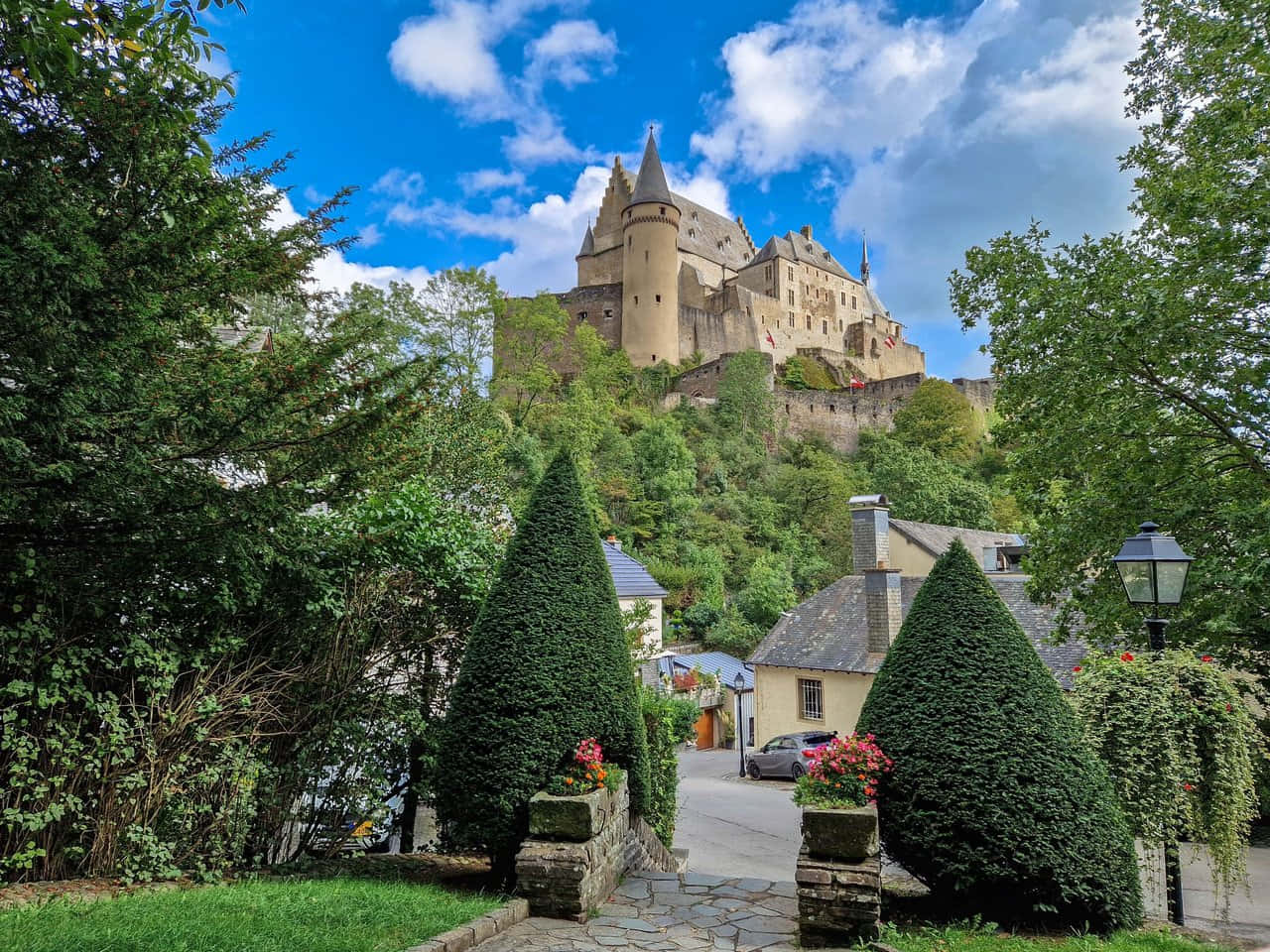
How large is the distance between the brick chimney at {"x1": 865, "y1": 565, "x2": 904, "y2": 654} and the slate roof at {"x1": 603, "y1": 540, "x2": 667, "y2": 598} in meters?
5.73

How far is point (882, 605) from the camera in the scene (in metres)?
19.0

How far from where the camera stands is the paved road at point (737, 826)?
423 inches

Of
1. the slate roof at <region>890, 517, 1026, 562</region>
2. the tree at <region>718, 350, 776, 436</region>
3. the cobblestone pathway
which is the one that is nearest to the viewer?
the cobblestone pathway

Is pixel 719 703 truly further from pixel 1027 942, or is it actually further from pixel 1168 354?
pixel 1027 942

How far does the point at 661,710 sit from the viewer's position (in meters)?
8.20

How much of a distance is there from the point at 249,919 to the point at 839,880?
347 cm

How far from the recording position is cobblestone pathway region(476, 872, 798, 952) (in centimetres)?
469

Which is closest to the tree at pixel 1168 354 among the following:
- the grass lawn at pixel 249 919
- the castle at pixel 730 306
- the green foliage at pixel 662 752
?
the green foliage at pixel 662 752

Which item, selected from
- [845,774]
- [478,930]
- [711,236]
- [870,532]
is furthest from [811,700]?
[711,236]

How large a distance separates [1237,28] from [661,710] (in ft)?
33.5

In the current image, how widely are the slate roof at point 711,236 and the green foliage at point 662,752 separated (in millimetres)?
62387

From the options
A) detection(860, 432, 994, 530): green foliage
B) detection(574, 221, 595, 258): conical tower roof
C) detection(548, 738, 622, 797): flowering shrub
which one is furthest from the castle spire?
detection(548, 738, 622, 797): flowering shrub

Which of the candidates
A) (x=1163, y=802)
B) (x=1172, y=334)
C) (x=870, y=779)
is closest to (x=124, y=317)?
(x=870, y=779)

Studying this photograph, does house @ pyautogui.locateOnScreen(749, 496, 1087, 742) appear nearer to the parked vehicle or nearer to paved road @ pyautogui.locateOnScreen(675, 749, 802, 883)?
the parked vehicle
